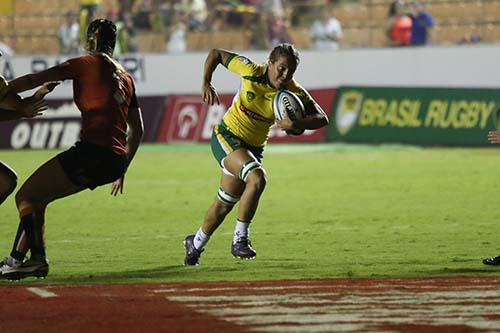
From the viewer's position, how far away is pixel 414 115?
2841 cm

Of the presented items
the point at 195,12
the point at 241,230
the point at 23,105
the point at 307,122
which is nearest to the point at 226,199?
the point at 241,230

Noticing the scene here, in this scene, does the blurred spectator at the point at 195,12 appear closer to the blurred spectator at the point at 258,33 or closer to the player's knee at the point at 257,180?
the blurred spectator at the point at 258,33

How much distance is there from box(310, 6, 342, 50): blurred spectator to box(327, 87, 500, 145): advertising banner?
3173 mm

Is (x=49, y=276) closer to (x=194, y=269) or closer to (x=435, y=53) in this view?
(x=194, y=269)

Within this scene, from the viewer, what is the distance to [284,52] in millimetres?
11398

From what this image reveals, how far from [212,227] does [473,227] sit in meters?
4.13

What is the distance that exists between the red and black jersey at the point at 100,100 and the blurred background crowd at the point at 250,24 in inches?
825

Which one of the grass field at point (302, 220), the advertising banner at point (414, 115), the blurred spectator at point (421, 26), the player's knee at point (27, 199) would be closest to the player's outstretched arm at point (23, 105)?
the player's knee at point (27, 199)

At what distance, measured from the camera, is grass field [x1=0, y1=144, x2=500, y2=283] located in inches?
453

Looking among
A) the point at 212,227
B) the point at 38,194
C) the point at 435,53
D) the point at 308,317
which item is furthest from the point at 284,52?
the point at 435,53

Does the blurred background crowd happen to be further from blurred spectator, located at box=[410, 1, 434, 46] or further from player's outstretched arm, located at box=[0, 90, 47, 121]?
player's outstretched arm, located at box=[0, 90, 47, 121]

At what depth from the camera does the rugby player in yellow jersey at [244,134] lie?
1157cm

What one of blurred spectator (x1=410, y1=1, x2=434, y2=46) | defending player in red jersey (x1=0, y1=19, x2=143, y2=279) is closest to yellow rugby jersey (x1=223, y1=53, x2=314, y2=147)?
defending player in red jersey (x1=0, y1=19, x2=143, y2=279)

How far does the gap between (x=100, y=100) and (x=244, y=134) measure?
6.07ft
